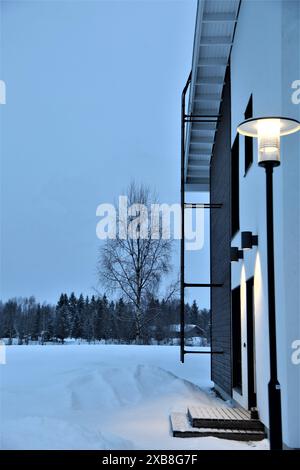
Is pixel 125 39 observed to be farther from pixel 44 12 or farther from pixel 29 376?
pixel 29 376

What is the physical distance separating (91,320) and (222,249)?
17.1 meters

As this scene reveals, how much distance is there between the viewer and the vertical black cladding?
32.8 ft

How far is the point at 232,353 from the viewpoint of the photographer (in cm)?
939

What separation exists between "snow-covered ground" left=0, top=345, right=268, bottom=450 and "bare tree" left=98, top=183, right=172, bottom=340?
36.3ft

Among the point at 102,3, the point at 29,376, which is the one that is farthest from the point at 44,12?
the point at 29,376

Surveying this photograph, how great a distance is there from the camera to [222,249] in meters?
11.0

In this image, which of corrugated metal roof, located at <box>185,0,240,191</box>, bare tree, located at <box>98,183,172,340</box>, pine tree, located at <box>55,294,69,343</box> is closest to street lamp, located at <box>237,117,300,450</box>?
corrugated metal roof, located at <box>185,0,240,191</box>

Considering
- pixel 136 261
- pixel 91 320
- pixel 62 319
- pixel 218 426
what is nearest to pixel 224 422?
pixel 218 426

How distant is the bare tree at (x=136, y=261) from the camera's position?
75.9ft

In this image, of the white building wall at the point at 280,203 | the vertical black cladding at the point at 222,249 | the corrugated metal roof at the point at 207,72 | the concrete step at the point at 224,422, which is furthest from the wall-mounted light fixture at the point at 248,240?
the corrugated metal roof at the point at 207,72

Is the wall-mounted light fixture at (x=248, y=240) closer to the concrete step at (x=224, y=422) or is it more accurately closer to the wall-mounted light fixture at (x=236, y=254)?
the wall-mounted light fixture at (x=236, y=254)

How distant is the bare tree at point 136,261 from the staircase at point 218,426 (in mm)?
16287

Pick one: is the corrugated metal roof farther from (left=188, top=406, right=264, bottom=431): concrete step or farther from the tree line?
the tree line

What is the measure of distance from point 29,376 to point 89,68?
32.6 meters
